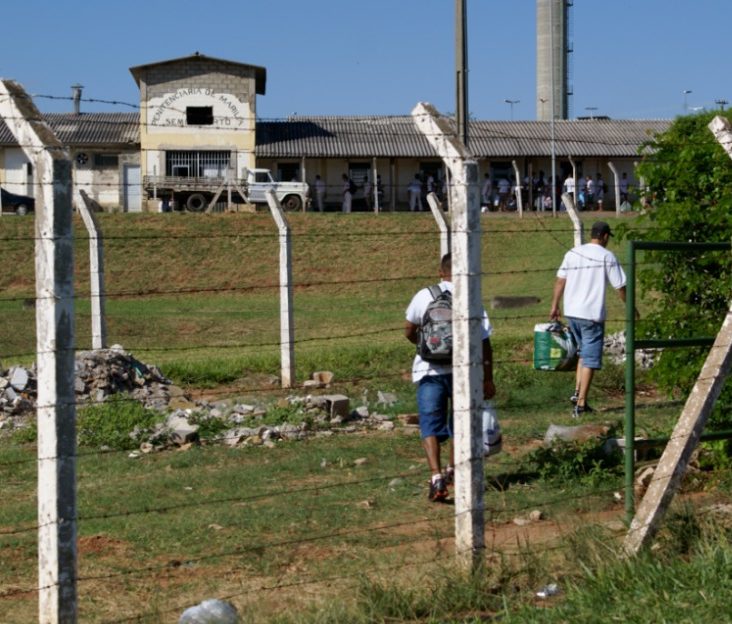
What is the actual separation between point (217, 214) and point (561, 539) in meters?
31.0

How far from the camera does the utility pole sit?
19156mm

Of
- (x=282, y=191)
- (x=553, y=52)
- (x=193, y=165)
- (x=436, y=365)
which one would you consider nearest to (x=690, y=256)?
(x=436, y=365)

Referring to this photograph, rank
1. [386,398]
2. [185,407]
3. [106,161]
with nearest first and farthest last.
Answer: [185,407], [386,398], [106,161]

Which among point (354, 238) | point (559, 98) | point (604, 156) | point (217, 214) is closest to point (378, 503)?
point (354, 238)

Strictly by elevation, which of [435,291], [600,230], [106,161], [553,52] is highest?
[553,52]

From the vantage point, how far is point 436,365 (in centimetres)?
801

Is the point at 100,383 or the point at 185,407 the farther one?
the point at 100,383

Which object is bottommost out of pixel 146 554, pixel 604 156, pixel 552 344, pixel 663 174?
pixel 146 554

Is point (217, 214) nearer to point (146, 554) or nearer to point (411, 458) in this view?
point (411, 458)

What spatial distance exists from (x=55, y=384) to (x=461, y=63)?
1581 cm

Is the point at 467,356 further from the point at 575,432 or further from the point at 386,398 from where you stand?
the point at 386,398

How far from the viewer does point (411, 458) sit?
9.58 m

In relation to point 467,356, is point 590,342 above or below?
below

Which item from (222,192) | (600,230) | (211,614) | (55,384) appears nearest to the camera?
(55,384)
